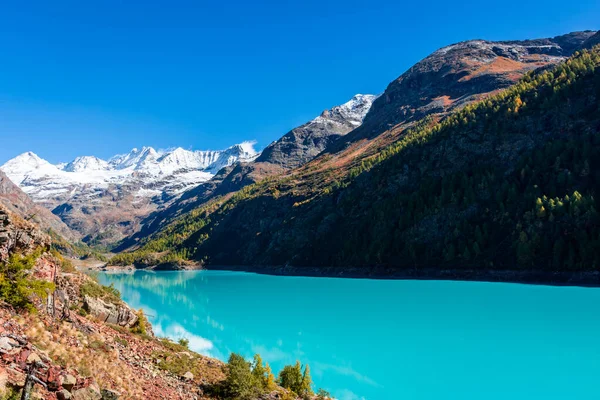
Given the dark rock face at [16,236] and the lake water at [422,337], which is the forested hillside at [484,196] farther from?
the dark rock face at [16,236]

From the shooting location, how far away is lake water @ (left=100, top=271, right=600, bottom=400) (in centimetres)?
2691

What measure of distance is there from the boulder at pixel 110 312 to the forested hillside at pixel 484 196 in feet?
249

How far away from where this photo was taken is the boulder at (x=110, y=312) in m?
23.6

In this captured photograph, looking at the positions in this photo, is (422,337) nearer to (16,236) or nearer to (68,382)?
(68,382)

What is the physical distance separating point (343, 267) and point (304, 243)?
88.1 ft

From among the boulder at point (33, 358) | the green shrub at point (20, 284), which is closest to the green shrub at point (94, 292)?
the green shrub at point (20, 284)

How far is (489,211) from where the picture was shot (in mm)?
94312

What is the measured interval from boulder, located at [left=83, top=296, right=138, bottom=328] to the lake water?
528 inches

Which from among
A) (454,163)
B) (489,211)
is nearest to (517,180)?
(489,211)

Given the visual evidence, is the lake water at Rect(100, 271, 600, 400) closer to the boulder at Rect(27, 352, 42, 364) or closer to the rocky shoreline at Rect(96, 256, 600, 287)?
the rocky shoreline at Rect(96, 256, 600, 287)

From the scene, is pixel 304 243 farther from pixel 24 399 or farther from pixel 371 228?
pixel 24 399

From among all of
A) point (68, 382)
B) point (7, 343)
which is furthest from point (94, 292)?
point (68, 382)

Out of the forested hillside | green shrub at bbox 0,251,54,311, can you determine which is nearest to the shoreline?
the forested hillside

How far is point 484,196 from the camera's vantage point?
98.1 meters
